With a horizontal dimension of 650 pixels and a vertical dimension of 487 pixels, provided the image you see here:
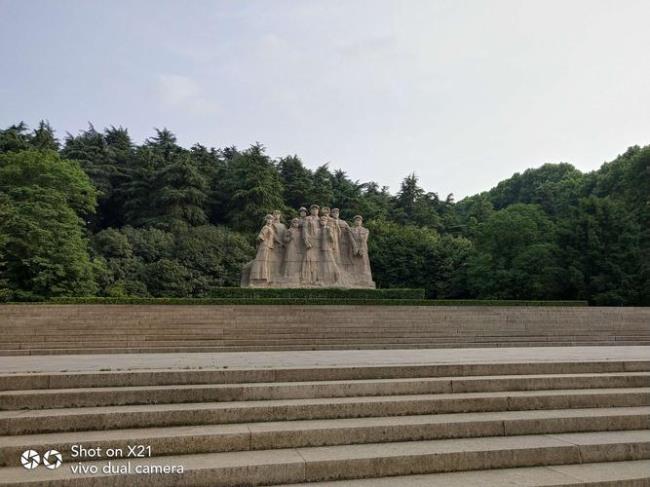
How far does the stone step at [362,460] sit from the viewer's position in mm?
3902

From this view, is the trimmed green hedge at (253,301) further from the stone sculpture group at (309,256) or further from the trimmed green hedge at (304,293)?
the stone sculpture group at (309,256)

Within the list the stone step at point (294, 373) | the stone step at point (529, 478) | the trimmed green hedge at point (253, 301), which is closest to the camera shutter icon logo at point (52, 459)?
the stone step at point (294, 373)

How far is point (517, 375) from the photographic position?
6699mm

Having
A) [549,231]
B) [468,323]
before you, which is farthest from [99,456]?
[549,231]

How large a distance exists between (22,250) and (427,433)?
23750 millimetres

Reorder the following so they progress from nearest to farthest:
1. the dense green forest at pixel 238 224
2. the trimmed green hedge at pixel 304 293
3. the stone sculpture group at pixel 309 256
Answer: the trimmed green hedge at pixel 304 293 < the stone sculpture group at pixel 309 256 < the dense green forest at pixel 238 224

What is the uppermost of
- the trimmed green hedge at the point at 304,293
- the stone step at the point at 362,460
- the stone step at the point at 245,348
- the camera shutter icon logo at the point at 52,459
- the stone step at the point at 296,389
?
the trimmed green hedge at the point at 304,293

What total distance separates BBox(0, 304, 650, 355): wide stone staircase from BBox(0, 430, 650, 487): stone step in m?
9.61

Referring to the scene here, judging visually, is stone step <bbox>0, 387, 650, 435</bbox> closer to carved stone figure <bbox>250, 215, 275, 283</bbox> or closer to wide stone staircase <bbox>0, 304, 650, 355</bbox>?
wide stone staircase <bbox>0, 304, 650, 355</bbox>

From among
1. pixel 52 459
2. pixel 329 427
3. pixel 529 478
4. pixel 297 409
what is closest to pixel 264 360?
pixel 297 409

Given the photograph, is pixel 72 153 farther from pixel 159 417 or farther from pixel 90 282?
pixel 159 417

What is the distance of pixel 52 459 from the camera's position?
13.6 ft

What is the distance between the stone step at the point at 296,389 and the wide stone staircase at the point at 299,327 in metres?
8.39

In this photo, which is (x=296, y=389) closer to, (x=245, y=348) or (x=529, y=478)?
(x=529, y=478)
